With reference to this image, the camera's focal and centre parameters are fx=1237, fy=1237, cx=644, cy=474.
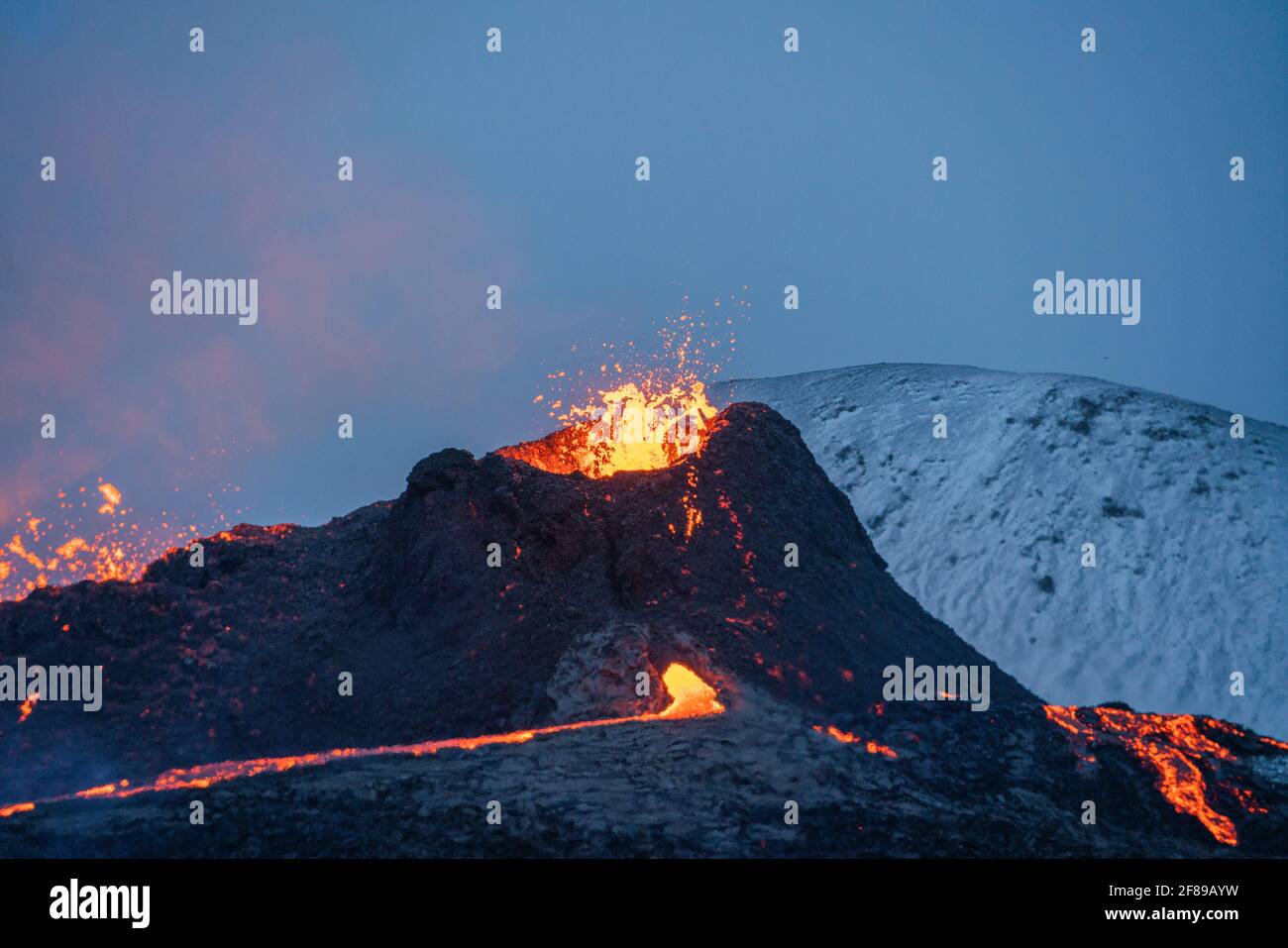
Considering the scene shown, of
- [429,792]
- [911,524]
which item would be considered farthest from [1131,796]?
[911,524]

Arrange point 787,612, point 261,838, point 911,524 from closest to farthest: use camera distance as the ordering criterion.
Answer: point 261,838
point 787,612
point 911,524

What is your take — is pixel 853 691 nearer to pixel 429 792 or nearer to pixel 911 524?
pixel 429 792

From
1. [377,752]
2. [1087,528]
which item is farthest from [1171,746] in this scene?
[1087,528]

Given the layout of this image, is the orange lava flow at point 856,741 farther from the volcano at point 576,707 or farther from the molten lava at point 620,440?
the molten lava at point 620,440

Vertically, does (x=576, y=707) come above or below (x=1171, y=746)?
above

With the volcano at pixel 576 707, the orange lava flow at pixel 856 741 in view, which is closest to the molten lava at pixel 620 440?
the volcano at pixel 576 707

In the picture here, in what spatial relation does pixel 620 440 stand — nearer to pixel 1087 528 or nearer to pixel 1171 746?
pixel 1171 746

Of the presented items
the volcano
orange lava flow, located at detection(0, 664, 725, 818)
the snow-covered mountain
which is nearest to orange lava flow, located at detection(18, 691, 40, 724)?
the volcano
